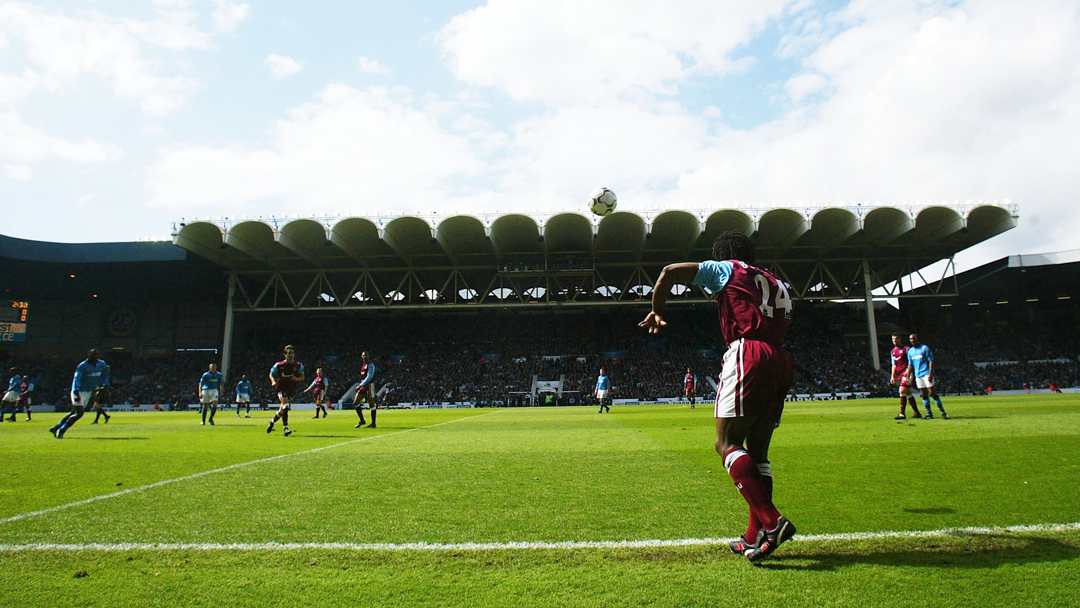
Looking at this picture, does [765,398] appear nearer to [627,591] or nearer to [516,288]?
[627,591]

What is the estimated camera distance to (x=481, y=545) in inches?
134

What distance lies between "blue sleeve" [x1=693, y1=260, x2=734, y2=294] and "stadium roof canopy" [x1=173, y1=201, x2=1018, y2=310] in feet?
96.6

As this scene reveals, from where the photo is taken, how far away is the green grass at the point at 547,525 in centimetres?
265

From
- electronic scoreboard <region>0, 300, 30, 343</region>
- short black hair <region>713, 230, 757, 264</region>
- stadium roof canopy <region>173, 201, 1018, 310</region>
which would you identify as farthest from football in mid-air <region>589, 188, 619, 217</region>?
electronic scoreboard <region>0, 300, 30, 343</region>

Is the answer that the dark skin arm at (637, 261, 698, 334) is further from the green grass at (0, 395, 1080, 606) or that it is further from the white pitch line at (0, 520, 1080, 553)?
the green grass at (0, 395, 1080, 606)

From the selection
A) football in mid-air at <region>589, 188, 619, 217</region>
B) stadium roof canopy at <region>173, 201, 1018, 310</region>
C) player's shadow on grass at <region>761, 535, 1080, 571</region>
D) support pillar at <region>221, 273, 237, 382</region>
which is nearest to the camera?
player's shadow on grass at <region>761, 535, 1080, 571</region>

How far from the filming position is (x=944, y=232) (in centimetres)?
3400

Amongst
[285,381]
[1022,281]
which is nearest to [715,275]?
[285,381]

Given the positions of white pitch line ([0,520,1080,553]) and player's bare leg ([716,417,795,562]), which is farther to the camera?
white pitch line ([0,520,1080,553])

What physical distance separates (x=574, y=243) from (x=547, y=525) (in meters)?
33.4

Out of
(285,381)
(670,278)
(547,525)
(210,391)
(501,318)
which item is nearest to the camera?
(670,278)

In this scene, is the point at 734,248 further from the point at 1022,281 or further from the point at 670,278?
the point at 1022,281

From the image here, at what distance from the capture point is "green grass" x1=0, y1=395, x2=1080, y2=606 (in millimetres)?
2646

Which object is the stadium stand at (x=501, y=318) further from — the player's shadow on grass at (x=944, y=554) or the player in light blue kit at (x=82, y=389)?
the player's shadow on grass at (x=944, y=554)
